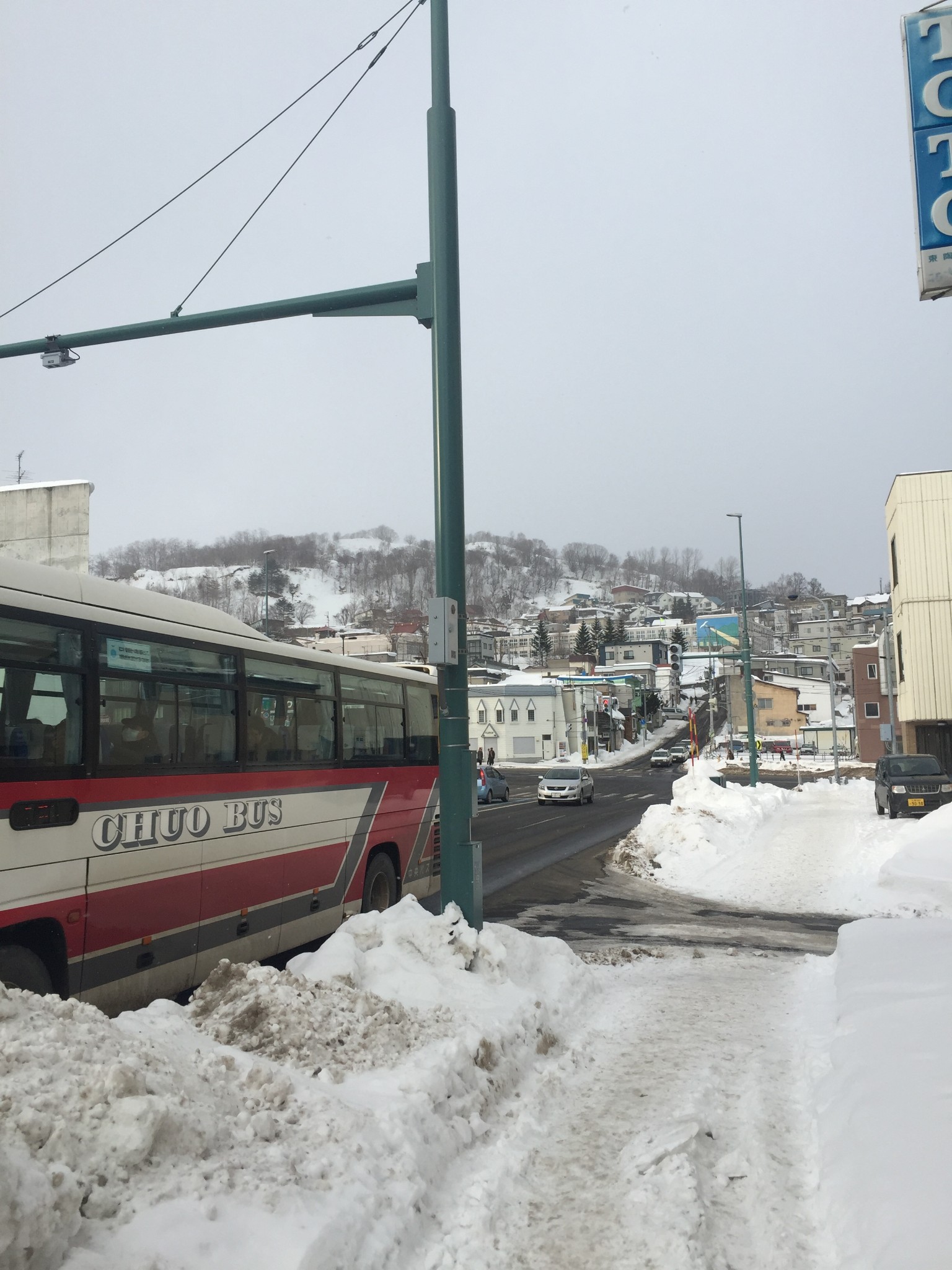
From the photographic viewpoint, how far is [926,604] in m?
34.5

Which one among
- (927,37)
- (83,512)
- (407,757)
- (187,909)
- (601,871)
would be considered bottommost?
(601,871)

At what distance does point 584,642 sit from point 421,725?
155281 millimetres

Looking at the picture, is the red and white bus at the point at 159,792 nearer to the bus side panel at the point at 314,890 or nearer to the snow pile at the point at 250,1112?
the bus side panel at the point at 314,890

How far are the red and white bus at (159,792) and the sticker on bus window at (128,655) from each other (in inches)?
0.6

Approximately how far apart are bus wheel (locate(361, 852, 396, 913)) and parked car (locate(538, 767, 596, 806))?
28.9m

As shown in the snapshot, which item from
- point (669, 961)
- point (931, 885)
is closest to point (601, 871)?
point (931, 885)

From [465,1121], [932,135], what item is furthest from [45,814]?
[932,135]

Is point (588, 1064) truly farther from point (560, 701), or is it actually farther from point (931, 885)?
point (560, 701)

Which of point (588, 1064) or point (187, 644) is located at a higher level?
point (187, 644)

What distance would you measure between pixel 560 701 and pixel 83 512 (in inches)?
3073

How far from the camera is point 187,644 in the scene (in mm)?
8133

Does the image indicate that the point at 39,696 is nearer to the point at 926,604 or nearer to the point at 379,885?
the point at 379,885

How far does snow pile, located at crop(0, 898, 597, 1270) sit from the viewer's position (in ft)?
10.7

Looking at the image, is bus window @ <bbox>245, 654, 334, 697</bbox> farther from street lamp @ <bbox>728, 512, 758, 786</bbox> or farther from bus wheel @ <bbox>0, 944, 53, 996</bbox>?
street lamp @ <bbox>728, 512, 758, 786</bbox>
